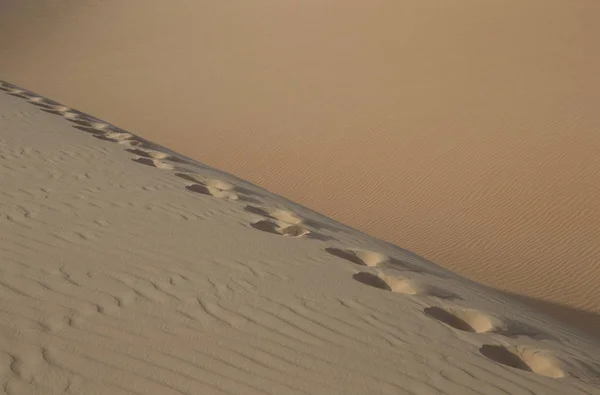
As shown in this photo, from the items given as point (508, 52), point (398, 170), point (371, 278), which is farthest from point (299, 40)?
point (371, 278)

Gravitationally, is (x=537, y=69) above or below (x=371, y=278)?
above

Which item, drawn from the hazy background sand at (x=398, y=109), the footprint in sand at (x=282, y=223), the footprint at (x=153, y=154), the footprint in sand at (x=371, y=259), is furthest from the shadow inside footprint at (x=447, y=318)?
the footprint at (x=153, y=154)

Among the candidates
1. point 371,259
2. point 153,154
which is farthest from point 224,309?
point 153,154

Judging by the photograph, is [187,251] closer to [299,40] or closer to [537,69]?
[537,69]

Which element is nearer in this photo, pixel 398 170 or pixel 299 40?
pixel 398 170

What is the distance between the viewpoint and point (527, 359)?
376 centimetres

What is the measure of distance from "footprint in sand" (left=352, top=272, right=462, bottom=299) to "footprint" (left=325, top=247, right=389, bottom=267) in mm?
325

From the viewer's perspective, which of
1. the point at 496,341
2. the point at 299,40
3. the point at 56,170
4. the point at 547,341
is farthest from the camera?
the point at 299,40

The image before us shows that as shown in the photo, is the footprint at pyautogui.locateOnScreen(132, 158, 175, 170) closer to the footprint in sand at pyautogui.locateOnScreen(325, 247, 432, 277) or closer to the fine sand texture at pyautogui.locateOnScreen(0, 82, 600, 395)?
the fine sand texture at pyautogui.locateOnScreen(0, 82, 600, 395)

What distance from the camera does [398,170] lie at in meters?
10.5

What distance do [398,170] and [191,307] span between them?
24.7 ft

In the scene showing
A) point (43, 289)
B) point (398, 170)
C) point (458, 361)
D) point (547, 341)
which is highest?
point (398, 170)

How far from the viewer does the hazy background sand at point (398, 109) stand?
27.7 feet

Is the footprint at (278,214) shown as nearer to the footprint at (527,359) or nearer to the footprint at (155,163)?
the footprint at (155,163)
